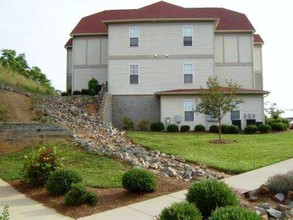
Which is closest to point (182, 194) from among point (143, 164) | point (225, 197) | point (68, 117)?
point (225, 197)

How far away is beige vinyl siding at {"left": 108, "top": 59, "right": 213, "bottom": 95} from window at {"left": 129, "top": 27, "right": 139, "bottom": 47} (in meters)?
1.45

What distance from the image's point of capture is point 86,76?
32.3 m

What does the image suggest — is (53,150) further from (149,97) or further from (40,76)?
(40,76)

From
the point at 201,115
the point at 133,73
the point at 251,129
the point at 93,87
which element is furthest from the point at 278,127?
the point at 93,87

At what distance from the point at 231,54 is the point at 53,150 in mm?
24240

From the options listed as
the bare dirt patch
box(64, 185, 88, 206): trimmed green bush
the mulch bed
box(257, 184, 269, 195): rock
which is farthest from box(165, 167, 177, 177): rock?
the bare dirt patch

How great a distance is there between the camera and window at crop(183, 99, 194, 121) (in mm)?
27280

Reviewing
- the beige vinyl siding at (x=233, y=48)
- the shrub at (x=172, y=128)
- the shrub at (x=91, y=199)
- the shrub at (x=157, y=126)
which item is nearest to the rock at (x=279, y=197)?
the shrub at (x=91, y=199)

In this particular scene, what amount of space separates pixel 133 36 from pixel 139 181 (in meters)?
21.8

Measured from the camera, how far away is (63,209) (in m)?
8.06

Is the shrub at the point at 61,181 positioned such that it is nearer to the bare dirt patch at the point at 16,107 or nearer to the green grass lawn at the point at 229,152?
the green grass lawn at the point at 229,152

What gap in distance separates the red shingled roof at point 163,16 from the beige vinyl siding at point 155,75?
11.2ft

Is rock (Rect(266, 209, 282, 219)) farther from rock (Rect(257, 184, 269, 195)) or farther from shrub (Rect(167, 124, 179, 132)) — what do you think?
shrub (Rect(167, 124, 179, 132))

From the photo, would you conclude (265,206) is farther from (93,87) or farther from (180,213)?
(93,87)
